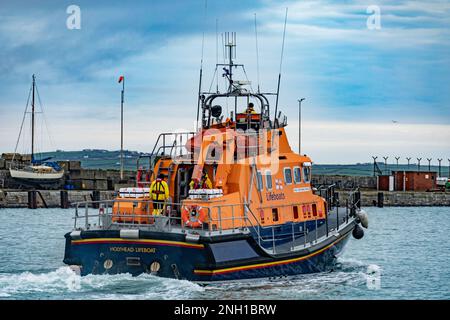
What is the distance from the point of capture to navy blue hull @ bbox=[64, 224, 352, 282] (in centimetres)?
1644

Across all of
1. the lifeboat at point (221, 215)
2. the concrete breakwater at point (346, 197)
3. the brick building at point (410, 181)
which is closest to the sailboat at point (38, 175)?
the concrete breakwater at point (346, 197)

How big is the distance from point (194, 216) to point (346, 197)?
36.3m

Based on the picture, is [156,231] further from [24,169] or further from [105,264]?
[24,169]

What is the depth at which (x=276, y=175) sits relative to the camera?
64.2 ft

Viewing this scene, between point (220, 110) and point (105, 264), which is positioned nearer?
point (105, 264)

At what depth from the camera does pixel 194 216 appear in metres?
17.0

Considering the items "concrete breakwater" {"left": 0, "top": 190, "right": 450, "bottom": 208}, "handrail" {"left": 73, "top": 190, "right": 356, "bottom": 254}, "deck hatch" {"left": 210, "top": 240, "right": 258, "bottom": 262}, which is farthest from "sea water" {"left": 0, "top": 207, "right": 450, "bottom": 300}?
"concrete breakwater" {"left": 0, "top": 190, "right": 450, "bottom": 208}

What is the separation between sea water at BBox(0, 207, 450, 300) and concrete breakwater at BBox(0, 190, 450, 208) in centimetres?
1134

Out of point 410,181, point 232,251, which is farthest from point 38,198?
point 232,251

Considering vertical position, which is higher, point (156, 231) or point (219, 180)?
point (219, 180)

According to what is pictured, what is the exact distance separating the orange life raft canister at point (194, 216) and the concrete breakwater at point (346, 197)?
32.5m

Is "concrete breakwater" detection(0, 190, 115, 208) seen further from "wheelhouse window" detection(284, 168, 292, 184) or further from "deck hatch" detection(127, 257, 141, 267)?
"deck hatch" detection(127, 257, 141, 267)

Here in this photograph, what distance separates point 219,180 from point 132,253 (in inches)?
107
